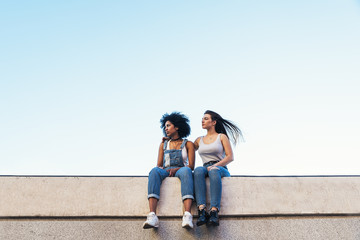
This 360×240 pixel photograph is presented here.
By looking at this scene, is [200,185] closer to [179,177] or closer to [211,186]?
[211,186]

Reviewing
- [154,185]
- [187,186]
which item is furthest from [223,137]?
[154,185]

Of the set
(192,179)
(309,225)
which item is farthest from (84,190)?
(309,225)

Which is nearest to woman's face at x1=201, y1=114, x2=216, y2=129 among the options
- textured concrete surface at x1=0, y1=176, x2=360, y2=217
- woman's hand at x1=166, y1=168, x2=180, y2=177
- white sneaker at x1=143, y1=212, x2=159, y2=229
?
woman's hand at x1=166, y1=168, x2=180, y2=177

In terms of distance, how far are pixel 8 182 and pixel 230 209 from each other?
2.44 metres

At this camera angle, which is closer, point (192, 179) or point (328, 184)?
point (192, 179)

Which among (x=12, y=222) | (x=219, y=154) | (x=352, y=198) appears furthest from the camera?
(x=219, y=154)

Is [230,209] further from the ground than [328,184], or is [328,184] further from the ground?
[328,184]

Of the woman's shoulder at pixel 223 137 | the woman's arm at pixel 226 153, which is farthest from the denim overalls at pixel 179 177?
the woman's shoulder at pixel 223 137

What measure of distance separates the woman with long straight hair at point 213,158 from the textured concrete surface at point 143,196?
0.85 feet

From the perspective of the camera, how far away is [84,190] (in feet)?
13.8

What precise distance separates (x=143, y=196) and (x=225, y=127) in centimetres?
168

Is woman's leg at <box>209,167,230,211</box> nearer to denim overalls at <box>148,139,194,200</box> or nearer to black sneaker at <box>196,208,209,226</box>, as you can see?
black sneaker at <box>196,208,209,226</box>

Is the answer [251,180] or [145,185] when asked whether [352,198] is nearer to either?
[251,180]

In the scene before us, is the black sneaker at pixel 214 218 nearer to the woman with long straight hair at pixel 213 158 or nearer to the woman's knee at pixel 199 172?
the woman with long straight hair at pixel 213 158
